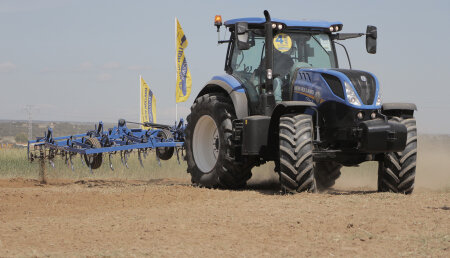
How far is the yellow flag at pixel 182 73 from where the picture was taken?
63.2ft

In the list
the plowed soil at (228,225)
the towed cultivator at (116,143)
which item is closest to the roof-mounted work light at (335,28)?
the plowed soil at (228,225)

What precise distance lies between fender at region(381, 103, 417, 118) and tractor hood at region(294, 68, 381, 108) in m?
0.16

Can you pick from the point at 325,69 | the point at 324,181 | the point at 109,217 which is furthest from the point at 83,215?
the point at 324,181

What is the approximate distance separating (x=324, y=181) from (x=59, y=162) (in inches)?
367

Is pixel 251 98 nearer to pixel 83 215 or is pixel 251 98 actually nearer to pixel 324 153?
pixel 324 153

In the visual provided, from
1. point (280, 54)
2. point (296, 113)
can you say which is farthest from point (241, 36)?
point (296, 113)

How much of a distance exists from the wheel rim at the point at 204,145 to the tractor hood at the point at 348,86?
2.44 metres

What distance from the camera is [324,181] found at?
12.3 metres

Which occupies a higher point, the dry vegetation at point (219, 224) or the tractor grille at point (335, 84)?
the tractor grille at point (335, 84)

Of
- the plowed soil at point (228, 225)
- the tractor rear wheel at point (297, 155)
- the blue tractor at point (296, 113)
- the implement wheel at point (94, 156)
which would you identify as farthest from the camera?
the implement wheel at point (94, 156)

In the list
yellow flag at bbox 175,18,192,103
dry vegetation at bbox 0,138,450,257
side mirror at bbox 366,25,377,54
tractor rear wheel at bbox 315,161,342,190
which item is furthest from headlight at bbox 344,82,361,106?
yellow flag at bbox 175,18,192,103

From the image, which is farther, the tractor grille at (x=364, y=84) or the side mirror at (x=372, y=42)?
the side mirror at (x=372, y=42)

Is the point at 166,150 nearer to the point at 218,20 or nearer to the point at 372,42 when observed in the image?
the point at 218,20

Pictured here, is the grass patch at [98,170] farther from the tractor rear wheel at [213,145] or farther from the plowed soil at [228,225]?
the plowed soil at [228,225]
